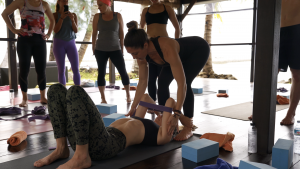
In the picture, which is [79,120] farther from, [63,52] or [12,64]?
[12,64]

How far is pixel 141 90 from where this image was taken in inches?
77.5

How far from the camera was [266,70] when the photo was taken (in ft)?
5.64

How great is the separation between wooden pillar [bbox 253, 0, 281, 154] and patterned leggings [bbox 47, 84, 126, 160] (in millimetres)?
990

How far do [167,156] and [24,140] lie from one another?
1119 millimetres

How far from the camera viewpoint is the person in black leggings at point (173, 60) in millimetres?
1632

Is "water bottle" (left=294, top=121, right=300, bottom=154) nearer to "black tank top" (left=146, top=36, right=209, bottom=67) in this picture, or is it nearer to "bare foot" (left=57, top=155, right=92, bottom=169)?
"black tank top" (left=146, top=36, right=209, bottom=67)

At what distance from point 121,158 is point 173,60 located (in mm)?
699

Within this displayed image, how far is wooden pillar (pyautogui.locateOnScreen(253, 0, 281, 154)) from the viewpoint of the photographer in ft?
5.51

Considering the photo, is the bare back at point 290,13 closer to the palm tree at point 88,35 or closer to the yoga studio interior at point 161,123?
the yoga studio interior at point 161,123

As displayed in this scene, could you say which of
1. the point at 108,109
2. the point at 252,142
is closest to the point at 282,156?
the point at 252,142

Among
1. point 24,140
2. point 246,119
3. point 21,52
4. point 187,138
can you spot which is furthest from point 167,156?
point 21,52

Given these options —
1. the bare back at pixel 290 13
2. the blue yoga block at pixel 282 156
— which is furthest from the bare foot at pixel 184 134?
the bare back at pixel 290 13

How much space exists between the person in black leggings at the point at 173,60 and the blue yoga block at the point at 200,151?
173mm

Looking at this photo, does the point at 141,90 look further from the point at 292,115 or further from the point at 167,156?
the point at 292,115
